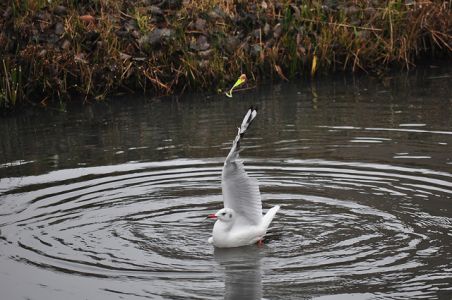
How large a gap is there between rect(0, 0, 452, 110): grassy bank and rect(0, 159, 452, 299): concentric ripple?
3937 millimetres

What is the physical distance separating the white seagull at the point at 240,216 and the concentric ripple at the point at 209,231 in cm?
12

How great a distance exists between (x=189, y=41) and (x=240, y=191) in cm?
689

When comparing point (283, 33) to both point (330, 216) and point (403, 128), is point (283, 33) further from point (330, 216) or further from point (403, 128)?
point (330, 216)

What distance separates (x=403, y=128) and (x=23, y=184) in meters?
4.51

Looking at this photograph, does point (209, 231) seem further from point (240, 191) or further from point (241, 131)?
point (241, 131)

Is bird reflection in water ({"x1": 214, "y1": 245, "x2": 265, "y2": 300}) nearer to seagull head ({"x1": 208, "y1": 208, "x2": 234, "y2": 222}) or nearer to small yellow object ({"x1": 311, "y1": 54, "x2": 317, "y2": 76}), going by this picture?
seagull head ({"x1": 208, "y1": 208, "x2": 234, "y2": 222})

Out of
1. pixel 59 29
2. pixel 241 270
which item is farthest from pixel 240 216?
pixel 59 29

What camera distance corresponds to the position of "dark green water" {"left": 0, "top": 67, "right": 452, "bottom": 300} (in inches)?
282

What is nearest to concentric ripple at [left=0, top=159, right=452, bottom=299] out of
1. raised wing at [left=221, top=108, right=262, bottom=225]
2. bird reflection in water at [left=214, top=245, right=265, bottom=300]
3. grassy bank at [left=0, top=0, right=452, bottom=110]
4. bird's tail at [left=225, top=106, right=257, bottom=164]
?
bird reflection in water at [left=214, top=245, right=265, bottom=300]

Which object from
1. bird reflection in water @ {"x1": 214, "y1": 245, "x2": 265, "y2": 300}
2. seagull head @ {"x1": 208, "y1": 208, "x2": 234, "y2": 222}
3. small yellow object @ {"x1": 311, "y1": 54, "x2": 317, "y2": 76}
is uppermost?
small yellow object @ {"x1": 311, "y1": 54, "x2": 317, "y2": 76}

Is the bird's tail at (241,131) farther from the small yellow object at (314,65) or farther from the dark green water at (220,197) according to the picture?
the small yellow object at (314,65)

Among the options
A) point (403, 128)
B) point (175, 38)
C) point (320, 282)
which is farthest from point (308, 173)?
point (175, 38)

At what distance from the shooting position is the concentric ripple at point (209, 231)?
709cm

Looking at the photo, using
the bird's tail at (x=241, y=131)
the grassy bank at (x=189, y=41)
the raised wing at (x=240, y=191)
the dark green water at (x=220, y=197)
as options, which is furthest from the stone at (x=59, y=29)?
the bird's tail at (x=241, y=131)
